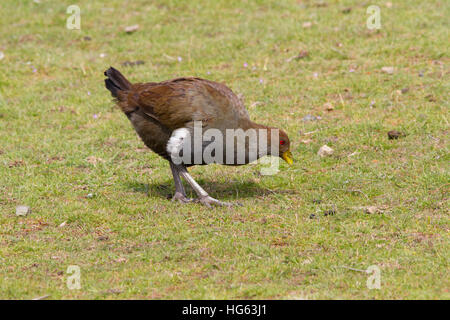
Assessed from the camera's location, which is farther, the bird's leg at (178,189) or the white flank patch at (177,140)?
the bird's leg at (178,189)

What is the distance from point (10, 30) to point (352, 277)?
11.3 metres

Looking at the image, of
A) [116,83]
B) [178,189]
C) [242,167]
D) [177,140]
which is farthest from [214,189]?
[116,83]

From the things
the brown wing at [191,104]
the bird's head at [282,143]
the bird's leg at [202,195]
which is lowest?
the bird's leg at [202,195]

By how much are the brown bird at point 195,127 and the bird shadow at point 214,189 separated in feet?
1.21

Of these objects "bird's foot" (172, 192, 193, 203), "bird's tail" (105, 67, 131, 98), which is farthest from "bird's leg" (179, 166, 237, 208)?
"bird's tail" (105, 67, 131, 98)

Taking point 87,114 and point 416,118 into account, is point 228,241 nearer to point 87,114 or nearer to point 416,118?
point 416,118

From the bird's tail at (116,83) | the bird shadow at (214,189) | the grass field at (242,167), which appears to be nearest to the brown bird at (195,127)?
the bird's tail at (116,83)

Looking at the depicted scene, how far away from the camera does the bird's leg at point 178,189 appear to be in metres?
8.30

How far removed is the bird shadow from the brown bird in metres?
0.37

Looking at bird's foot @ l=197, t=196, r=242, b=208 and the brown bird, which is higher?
the brown bird

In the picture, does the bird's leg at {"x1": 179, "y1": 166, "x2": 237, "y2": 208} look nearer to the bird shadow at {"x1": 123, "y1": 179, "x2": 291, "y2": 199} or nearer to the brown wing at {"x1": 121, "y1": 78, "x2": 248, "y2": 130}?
the bird shadow at {"x1": 123, "y1": 179, "x2": 291, "y2": 199}

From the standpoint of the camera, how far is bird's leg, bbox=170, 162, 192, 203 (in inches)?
327

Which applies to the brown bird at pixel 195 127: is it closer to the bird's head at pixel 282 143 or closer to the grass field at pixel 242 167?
the bird's head at pixel 282 143

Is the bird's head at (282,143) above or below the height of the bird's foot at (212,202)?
above
